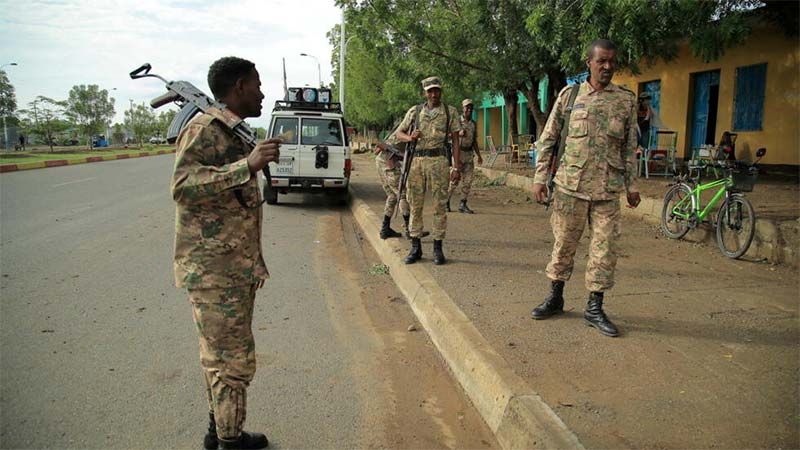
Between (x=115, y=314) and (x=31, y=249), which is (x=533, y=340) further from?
(x=31, y=249)

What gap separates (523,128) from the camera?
88.5ft

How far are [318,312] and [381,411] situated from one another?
177 centimetres

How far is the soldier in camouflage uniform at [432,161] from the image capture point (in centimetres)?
559

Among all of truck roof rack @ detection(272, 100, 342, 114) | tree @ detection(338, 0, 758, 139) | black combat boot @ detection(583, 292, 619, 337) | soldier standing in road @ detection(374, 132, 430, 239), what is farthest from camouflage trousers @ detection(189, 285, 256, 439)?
truck roof rack @ detection(272, 100, 342, 114)

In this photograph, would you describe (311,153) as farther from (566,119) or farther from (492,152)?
(492,152)

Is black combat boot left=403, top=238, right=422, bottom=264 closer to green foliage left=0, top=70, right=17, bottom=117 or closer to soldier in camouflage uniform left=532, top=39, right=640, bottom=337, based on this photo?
soldier in camouflage uniform left=532, top=39, right=640, bottom=337

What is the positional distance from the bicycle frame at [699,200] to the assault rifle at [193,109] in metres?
5.39

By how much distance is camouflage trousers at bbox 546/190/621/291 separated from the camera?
374cm

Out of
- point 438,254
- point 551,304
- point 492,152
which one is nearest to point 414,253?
point 438,254

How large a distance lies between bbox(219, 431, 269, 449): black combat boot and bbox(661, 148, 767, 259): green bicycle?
16.9ft

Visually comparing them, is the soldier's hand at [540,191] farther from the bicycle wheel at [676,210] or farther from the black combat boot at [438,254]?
the bicycle wheel at [676,210]

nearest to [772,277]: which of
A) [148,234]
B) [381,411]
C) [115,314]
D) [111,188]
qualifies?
[381,411]

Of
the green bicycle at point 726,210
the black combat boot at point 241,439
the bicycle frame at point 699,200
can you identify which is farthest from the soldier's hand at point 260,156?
the bicycle frame at point 699,200

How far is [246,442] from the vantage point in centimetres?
259
